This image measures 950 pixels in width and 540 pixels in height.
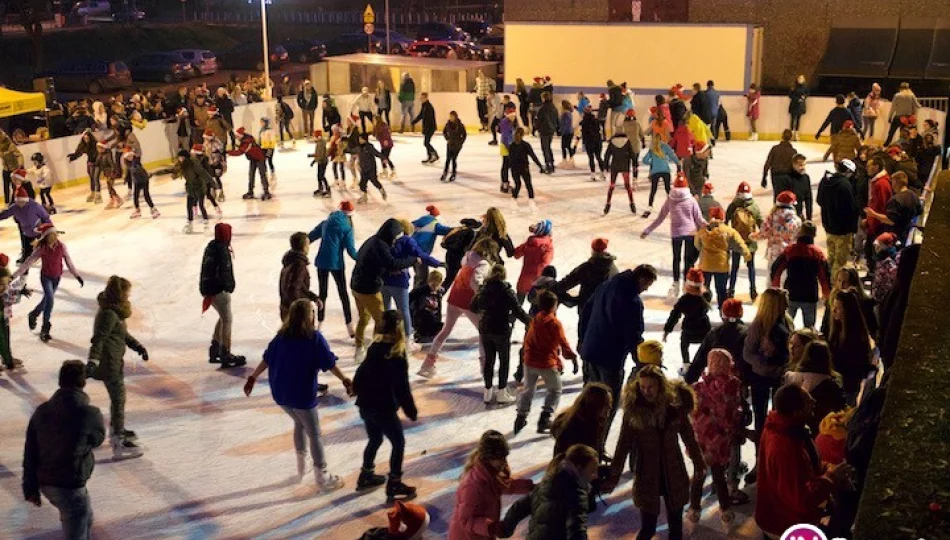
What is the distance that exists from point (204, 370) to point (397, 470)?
3770 mm

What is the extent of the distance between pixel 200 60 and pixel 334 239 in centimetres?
3401

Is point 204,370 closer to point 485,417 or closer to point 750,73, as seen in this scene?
point 485,417

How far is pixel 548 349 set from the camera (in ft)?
29.8

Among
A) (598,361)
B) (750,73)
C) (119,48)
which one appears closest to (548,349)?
(598,361)

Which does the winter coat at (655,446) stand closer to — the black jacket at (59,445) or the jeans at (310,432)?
the jeans at (310,432)

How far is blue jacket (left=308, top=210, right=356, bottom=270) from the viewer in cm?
1192

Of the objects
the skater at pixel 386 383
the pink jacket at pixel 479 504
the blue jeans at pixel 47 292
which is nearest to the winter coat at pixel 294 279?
the blue jeans at pixel 47 292

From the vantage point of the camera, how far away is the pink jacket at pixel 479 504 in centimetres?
607

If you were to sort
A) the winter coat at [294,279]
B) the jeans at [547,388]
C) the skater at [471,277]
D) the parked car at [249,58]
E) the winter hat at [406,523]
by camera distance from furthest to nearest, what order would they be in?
the parked car at [249,58], the winter coat at [294,279], the skater at [471,277], the jeans at [547,388], the winter hat at [406,523]

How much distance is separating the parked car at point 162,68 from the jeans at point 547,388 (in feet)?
119

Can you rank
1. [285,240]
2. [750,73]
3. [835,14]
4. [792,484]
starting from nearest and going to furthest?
[792,484] < [285,240] < [750,73] < [835,14]

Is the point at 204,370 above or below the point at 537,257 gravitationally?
below

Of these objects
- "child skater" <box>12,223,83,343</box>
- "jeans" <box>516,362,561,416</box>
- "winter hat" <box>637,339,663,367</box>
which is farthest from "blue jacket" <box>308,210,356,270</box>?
"winter hat" <box>637,339,663,367</box>

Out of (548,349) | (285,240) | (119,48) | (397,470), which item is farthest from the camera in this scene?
(119,48)
